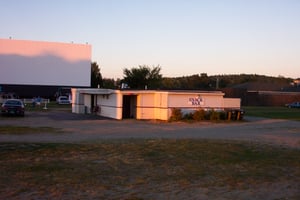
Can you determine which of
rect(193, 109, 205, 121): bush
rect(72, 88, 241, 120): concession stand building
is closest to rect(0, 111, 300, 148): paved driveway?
rect(193, 109, 205, 121): bush

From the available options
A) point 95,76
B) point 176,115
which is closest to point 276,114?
point 176,115

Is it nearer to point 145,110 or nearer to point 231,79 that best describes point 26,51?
point 145,110

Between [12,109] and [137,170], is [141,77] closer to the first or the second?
[12,109]

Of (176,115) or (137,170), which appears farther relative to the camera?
(176,115)

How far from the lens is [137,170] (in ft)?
38.5

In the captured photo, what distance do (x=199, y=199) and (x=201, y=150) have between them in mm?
7163

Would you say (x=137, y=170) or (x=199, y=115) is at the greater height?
(x=199, y=115)

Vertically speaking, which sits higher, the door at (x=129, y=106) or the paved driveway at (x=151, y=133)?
the door at (x=129, y=106)

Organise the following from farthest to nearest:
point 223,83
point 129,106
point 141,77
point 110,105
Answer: point 223,83 < point 141,77 < point 129,106 < point 110,105

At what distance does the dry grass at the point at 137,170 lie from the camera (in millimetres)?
9258

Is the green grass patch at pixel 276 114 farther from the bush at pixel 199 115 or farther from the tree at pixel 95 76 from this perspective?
the tree at pixel 95 76

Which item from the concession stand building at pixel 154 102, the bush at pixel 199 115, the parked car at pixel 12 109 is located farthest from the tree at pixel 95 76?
the bush at pixel 199 115

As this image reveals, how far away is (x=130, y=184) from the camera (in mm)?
9992

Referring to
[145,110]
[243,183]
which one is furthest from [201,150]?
[145,110]
